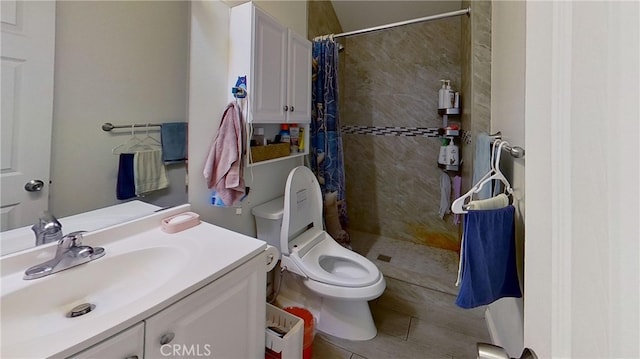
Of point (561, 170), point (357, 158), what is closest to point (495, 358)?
point (561, 170)

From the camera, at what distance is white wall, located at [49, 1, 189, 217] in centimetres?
98

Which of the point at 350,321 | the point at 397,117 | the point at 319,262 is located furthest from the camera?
the point at 397,117

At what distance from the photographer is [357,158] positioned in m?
3.07

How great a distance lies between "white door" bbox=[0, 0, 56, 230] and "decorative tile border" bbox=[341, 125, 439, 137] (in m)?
2.48

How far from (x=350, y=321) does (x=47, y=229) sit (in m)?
1.49

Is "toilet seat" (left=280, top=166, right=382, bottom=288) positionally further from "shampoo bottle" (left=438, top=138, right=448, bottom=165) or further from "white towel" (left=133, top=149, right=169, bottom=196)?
"shampoo bottle" (left=438, top=138, right=448, bottom=165)

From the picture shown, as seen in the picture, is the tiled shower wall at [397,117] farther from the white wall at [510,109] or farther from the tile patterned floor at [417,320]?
the white wall at [510,109]

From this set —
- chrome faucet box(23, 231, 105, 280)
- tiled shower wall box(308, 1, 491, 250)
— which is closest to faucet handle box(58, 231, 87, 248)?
chrome faucet box(23, 231, 105, 280)

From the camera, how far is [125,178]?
1.16 meters

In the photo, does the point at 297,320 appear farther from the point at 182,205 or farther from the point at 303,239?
the point at 182,205

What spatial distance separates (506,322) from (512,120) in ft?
3.35

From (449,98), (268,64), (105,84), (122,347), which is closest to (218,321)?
(122,347)

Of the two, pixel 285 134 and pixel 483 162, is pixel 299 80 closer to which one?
A: pixel 285 134

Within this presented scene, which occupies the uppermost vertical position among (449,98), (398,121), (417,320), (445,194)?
(449,98)
